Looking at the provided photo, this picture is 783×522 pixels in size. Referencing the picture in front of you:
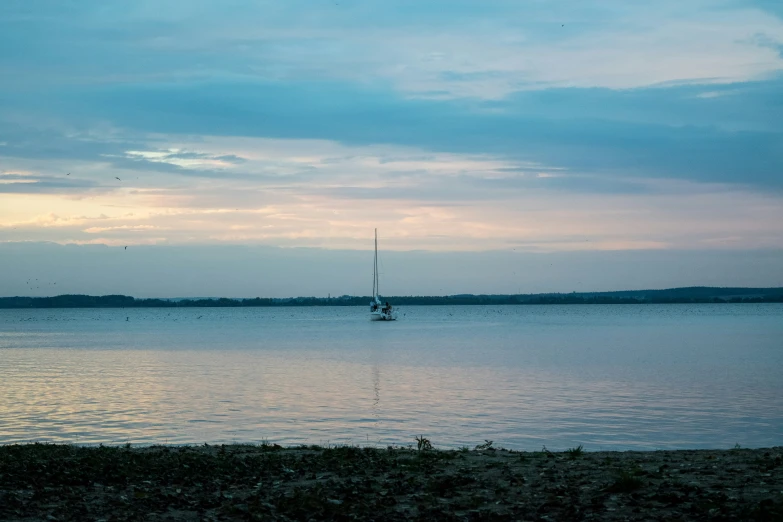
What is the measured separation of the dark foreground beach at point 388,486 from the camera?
11.2 meters

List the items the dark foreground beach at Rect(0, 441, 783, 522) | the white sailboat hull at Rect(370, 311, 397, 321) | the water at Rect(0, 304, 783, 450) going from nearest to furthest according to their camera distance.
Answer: the dark foreground beach at Rect(0, 441, 783, 522), the water at Rect(0, 304, 783, 450), the white sailboat hull at Rect(370, 311, 397, 321)

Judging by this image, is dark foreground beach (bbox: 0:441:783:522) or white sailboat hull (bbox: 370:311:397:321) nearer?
dark foreground beach (bbox: 0:441:783:522)

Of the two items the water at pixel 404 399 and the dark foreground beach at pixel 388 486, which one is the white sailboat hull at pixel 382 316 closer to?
the water at pixel 404 399

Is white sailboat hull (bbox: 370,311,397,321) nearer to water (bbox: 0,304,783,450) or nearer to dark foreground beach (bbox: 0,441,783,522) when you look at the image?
water (bbox: 0,304,783,450)

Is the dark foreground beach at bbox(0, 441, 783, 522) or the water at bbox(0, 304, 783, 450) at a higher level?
the dark foreground beach at bbox(0, 441, 783, 522)

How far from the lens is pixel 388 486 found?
12984 millimetres

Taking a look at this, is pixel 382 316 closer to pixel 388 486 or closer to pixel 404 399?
pixel 404 399

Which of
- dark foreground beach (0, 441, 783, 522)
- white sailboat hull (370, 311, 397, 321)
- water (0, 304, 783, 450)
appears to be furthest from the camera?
white sailboat hull (370, 311, 397, 321)

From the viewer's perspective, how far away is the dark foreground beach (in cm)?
1119

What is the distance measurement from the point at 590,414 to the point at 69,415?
1835cm

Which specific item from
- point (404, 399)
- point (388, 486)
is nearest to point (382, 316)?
point (404, 399)

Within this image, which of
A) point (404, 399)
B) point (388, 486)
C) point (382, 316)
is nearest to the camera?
point (388, 486)

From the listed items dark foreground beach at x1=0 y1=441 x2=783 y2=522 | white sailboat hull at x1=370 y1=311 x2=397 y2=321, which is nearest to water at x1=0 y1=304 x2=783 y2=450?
dark foreground beach at x1=0 y1=441 x2=783 y2=522

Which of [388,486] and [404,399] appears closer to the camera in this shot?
[388,486]
